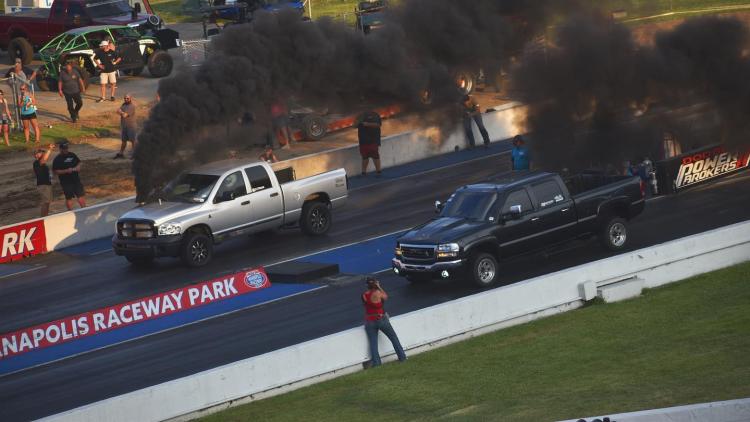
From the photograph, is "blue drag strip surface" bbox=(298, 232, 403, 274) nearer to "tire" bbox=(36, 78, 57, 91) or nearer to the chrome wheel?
the chrome wheel

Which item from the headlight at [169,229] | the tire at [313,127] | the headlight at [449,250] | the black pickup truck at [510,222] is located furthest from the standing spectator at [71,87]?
the headlight at [449,250]

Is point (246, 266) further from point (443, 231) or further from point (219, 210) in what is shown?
point (443, 231)

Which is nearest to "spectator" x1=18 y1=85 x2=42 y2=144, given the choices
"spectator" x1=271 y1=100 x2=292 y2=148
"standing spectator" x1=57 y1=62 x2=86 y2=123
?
"standing spectator" x1=57 y1=62 x2=86 y2=123

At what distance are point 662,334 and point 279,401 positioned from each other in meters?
5.45

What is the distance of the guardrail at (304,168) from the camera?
83.1ft

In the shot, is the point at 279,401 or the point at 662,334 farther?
the point at 662,334

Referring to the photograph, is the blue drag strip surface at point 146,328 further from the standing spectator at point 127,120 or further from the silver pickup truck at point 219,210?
the standing spectator at point 127,120

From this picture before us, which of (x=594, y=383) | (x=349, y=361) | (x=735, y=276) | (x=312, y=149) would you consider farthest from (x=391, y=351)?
(x=312, y=149)

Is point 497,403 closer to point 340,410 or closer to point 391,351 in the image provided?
point 340,410

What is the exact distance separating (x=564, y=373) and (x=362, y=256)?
9.05 metres

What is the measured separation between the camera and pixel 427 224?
20.8 metres

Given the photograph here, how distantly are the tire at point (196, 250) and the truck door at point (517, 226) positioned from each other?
20.9ft

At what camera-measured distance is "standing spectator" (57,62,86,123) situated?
34.4 m

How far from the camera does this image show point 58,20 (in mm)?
42094
